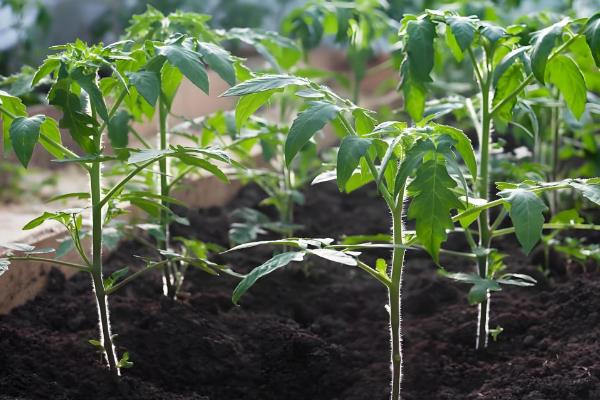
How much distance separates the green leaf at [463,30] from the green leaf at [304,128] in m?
0.43

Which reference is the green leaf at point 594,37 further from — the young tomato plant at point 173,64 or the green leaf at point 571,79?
the young tomato plant at point 173,64

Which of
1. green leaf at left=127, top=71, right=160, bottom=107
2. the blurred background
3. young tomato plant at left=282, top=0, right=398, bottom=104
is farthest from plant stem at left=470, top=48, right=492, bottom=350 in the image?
the blurred background

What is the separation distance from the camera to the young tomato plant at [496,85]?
166 centimetres

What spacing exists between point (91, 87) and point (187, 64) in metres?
0.20

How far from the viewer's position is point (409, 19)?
2.07 meters

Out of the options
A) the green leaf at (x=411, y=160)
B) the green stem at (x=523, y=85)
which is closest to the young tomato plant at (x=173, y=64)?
the green leaf at (x=411, y=160)

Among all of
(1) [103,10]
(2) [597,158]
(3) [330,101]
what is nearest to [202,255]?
(3) [330,101]

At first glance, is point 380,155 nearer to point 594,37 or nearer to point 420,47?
point 420,47

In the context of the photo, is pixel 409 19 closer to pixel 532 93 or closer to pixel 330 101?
pixel 330 101

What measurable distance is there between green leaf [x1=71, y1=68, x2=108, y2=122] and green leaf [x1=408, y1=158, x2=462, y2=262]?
2.16ft

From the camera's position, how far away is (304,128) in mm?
1646

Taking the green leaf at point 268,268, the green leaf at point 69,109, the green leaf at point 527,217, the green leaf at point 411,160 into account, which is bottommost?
the green leaf at point 268,268

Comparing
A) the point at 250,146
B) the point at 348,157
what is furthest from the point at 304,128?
the point at 250,146

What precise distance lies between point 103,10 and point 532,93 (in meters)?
4.59
